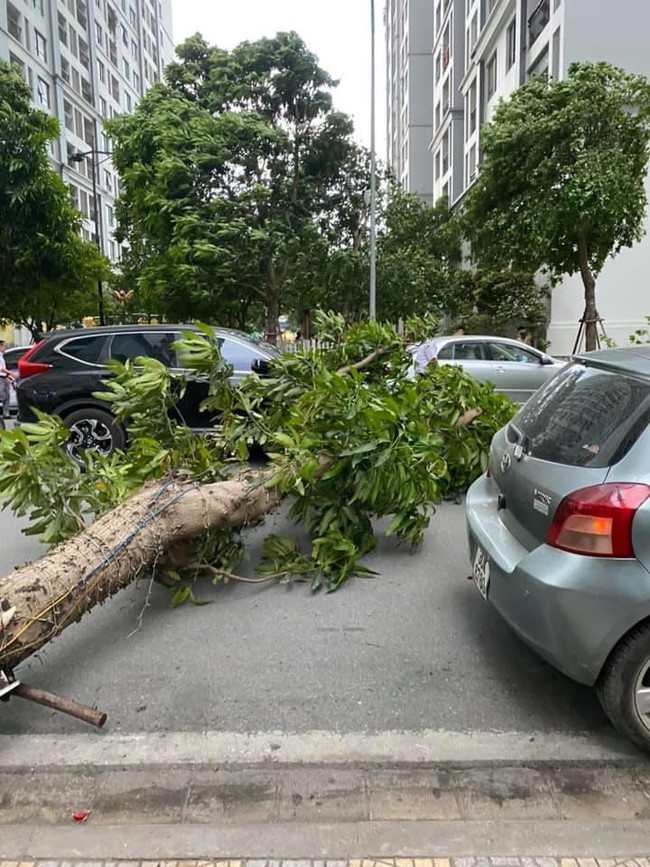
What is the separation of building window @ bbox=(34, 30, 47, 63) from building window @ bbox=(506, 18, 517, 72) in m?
30.0

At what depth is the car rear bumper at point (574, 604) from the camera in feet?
8.48

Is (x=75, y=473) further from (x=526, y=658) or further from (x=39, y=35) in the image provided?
(x=39, y=35)

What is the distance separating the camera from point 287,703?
3.22 meters

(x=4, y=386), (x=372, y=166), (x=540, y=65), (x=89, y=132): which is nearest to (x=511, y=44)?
(x=540, y=65)

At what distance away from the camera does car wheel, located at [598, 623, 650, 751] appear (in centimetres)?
262

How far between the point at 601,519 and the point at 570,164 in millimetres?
13947

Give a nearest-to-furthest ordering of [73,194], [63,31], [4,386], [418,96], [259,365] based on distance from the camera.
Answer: [259,365]
[4,386]
[73,194]
[63,31]
[418,96]

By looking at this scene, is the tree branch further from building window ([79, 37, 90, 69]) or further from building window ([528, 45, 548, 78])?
building window ([79, 37, 90, 69])

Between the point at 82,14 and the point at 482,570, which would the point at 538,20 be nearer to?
the point at 482,570

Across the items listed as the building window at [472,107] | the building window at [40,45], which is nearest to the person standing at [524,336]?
the building window at [472,107]

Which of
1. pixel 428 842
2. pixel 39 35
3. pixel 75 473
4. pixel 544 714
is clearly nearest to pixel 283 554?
pixel 75 473

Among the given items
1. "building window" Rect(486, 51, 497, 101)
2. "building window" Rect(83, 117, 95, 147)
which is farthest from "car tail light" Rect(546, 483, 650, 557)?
"building window" Rect(83, 117, 95, 147)

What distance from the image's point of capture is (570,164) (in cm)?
1441

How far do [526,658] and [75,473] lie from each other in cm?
307
